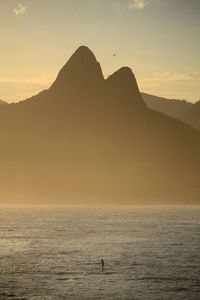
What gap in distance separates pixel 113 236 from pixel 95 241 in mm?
14739

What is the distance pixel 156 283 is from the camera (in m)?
85.7

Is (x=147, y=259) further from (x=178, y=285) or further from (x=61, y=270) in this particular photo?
(x=178, y=285)

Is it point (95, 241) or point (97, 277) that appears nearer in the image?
point (97, 277)

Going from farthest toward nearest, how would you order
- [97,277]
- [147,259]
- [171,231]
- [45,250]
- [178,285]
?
1. [171,231]
2. [45,250]
3. [147,259]
4. [97,277]
5. [178,285]

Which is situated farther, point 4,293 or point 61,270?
point 61,270

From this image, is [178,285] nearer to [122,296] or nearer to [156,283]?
[156,283]

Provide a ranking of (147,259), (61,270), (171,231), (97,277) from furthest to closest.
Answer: (171,231), (147,259), (61,270), (97,277)

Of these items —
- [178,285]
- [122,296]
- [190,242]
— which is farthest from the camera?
[190,242]

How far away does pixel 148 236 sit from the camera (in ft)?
548

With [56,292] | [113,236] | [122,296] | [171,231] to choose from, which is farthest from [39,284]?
[171,231]

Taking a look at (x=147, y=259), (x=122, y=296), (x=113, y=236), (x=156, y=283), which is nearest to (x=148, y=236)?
(x=113, y=236)

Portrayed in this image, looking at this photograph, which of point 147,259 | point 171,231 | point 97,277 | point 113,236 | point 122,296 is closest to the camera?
point 122,296

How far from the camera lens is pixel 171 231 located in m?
187

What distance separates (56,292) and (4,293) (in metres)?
6.75
